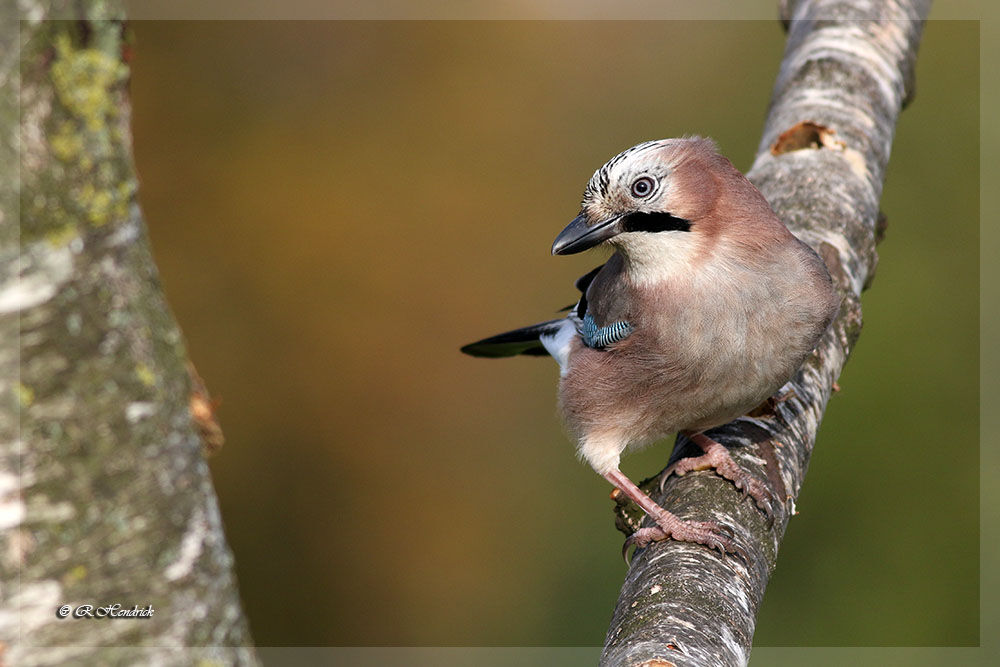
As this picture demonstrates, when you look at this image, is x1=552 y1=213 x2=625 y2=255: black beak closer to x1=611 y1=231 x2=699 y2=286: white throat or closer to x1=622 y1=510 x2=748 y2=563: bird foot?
x1=611 y1=231 x2=699 y2=286: white throat

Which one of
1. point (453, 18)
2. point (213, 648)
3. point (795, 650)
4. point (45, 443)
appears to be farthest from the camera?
point (453, 18)

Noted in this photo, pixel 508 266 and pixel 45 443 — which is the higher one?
pixel 508 266

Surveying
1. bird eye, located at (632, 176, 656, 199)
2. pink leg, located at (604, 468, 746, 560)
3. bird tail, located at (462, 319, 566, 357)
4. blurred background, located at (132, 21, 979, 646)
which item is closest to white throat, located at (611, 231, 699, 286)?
bird eye, located at (632, 176, 656, 199)

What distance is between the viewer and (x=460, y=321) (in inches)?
221

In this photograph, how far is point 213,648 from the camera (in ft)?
3.13

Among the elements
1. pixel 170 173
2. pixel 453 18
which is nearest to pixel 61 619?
pixel 170 173

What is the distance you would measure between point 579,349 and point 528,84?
3942mm

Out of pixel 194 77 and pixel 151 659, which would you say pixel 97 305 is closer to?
pixel 151 659

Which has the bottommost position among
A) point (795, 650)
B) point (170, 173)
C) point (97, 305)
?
point (795, 650)

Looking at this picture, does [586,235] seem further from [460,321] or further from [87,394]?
[460,321]

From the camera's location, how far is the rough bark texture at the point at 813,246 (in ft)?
5.75

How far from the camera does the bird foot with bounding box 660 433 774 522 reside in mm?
2203
